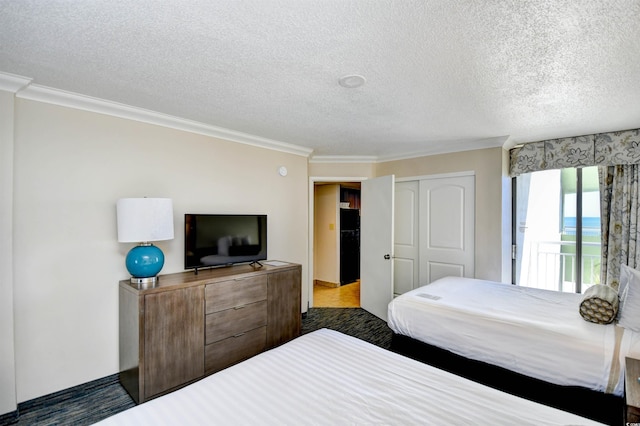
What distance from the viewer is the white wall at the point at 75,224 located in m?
2.17

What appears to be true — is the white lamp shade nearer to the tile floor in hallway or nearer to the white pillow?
the tile floor in hallway

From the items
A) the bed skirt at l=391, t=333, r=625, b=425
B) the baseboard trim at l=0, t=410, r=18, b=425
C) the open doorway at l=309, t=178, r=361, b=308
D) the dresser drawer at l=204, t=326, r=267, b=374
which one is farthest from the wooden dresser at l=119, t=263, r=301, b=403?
the open doorway at l=309, t=178, r=361, b=308

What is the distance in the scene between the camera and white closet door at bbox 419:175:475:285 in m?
3.92

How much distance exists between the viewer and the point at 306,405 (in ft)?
3.95

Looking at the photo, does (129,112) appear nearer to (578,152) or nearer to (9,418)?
(9,418)

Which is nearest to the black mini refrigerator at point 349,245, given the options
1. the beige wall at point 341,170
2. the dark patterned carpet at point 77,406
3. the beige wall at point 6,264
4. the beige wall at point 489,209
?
the beige wall at point 341,170

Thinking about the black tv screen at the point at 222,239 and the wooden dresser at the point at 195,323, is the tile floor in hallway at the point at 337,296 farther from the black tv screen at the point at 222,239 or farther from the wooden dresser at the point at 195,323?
the black tv screen at the point at 222,239

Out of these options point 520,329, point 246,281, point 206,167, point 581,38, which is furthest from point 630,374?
point 206,167

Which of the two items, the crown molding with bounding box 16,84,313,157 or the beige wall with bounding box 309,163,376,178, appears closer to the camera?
the crown molding with bounding box 16,84,313,157

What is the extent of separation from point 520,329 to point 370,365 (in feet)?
4.18

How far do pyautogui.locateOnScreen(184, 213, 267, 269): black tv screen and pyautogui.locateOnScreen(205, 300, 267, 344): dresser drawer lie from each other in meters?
0.53

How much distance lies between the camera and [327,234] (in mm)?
6004

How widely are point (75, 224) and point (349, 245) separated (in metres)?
4.62

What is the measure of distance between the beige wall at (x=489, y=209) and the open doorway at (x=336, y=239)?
2.46 meters
